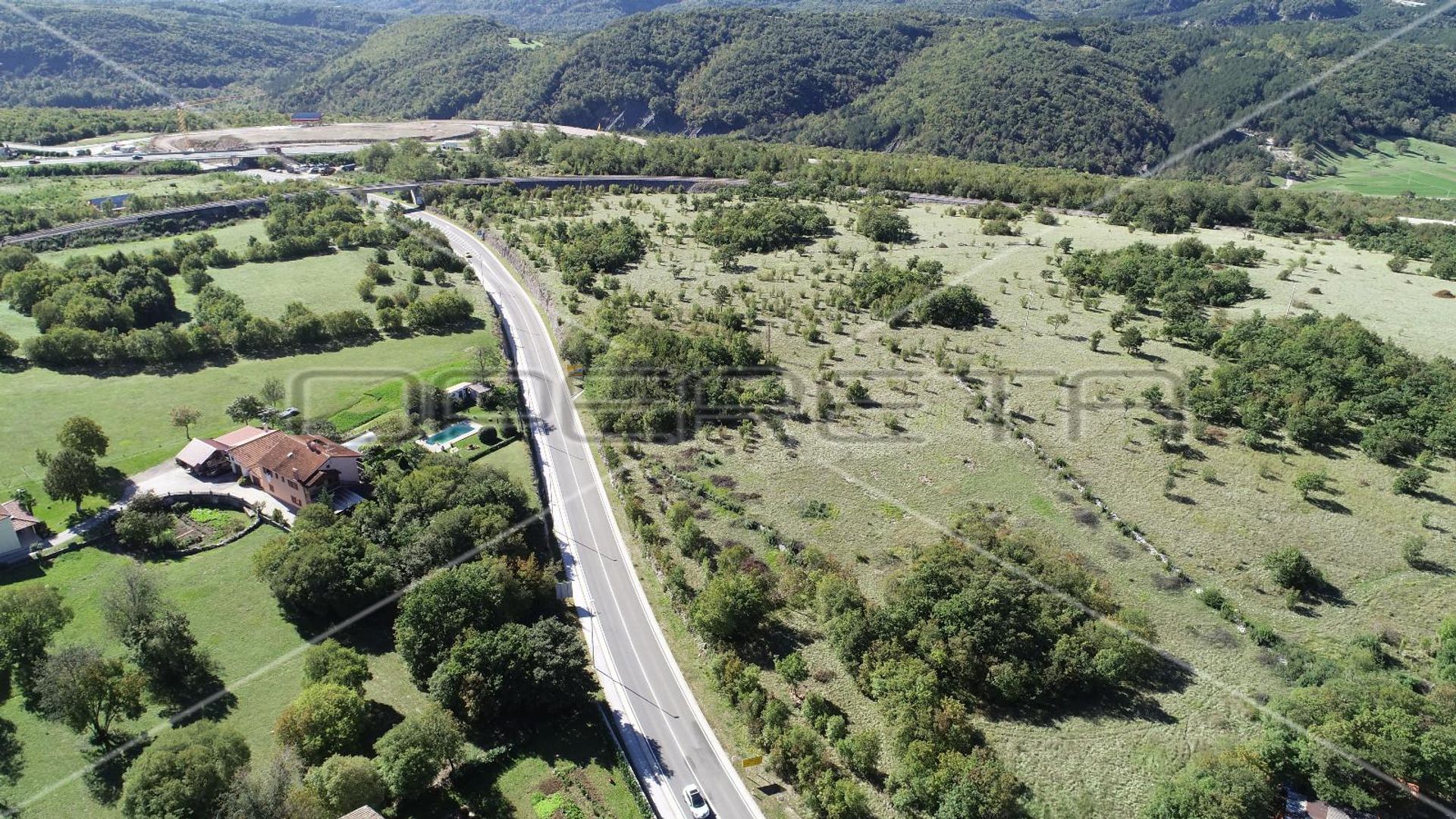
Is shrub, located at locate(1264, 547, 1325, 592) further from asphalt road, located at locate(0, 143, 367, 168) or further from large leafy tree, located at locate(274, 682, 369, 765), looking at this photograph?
asphalt road, located at locate(0, 143, 367, 168)

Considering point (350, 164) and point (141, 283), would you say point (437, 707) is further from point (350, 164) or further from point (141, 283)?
point (350, 164)

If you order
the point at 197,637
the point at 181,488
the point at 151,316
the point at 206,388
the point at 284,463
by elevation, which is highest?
the point at 151,316

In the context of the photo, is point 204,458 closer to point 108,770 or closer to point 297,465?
point 297,465

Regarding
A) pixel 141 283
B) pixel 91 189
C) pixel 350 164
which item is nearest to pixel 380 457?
pixel 141 283

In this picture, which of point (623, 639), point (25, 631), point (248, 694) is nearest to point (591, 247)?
point (623, 639)

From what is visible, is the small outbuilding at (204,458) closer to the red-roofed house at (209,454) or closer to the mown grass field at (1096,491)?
the red-roofed house at (209,454)
